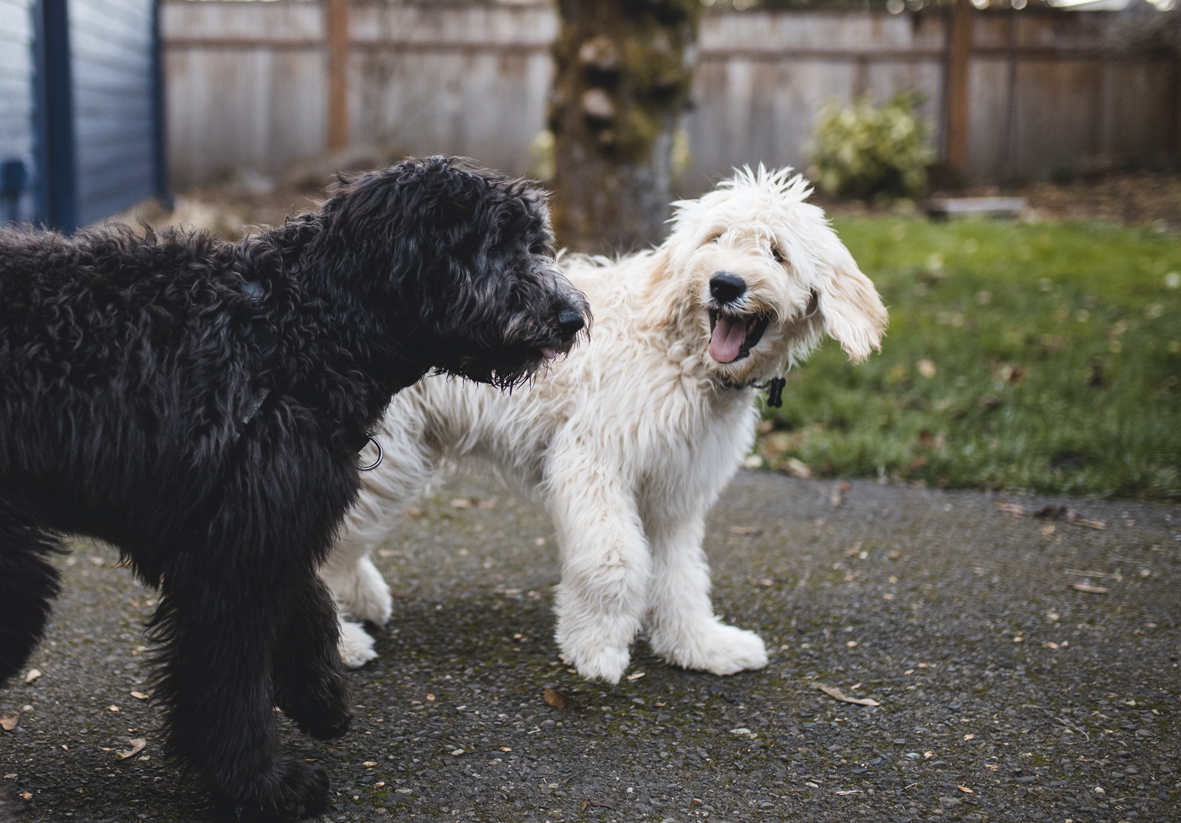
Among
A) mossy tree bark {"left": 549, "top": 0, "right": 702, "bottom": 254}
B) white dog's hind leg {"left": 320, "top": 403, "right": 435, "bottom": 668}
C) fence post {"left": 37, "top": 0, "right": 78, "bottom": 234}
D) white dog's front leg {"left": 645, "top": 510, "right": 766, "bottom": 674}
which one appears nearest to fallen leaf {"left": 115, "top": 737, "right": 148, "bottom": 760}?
white dog's hind leg {"left": 320, "top": 403, "right": 435, "bottom": 668}

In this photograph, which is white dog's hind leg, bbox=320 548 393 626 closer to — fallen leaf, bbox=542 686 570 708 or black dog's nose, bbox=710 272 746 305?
fallen leaf, bbox=542 686 570 708

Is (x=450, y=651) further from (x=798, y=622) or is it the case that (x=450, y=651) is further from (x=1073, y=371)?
(x=1073, y=371)

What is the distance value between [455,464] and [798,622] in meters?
1.46

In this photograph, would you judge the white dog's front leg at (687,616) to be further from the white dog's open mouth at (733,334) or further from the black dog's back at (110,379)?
the black dog's back at (110,379)

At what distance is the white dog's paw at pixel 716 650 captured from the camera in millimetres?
3480

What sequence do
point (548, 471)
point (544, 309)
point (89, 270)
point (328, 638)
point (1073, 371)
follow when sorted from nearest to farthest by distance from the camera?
point (89, 270), point (544, 309), point (328, 638), point (548, 471), point (1073, 371)

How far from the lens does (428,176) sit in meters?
2.45

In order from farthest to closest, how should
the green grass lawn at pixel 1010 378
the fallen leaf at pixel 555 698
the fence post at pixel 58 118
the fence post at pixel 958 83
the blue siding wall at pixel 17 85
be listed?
the fence post at pixel 958 83, the fence post at pixel 58 118, the blue siding wall at pixel 17 85, the green grass lawn at pixel 1010 378, the fallen leaf at pixel 555 698

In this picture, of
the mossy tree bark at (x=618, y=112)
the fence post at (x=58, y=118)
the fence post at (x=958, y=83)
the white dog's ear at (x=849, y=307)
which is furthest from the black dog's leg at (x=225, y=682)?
the fence post at (x=958, y=83)

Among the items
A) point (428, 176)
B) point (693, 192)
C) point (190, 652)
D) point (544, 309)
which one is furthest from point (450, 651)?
point (693, 192)

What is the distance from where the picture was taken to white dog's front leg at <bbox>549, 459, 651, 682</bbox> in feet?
10.6

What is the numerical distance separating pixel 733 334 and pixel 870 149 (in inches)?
402

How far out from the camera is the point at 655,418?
3.35 metres

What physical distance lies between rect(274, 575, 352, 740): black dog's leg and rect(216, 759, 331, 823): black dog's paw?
0.70 feet
